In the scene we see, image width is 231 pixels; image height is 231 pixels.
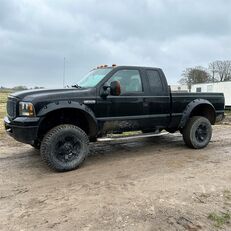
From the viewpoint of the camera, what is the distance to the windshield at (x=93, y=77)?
6.00m

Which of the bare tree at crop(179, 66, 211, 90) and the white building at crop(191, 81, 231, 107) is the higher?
the bare tree at crop(179, 66, 211, 90)

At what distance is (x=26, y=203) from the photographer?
3875mm

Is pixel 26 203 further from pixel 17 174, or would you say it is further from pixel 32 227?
pixel 17 174

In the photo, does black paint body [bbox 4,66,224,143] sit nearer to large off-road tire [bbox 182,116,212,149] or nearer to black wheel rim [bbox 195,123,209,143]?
large off-road tire [bbox 182,116,212,149]

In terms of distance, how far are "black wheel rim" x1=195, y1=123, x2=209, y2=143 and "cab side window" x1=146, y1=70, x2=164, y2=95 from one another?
149cm

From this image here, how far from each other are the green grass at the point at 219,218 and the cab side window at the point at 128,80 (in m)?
3.28

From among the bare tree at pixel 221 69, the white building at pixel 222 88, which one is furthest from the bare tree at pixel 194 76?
the white building at pixel 222 88

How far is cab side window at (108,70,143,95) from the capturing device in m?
6.12

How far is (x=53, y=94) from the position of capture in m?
5.25

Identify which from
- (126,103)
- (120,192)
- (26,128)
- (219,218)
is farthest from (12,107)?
(219,218)

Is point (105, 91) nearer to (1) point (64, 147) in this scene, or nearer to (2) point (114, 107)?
(2) point (114, 107)

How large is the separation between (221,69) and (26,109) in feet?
165

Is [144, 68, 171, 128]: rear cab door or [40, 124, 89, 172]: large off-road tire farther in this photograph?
[144, 68, 171, 128]: rear cab door

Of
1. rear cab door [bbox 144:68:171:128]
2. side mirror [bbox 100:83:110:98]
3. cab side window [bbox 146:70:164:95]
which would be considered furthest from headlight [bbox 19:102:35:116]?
cab side window [bbox 146:70:164:95]
